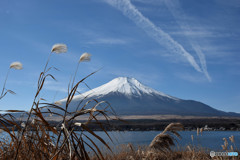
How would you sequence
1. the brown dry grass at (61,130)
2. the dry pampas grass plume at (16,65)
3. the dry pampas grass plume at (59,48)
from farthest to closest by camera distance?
the dry pampas grass plume at (16,65) < the dry pampas grass plume at (59,48) < the brown dry grass at (61,130)

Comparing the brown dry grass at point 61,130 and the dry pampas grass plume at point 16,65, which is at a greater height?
the dry pampas grass plume at point 16,65

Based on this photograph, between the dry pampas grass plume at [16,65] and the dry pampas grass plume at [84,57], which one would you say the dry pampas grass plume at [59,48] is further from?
the dry pampas grass plume at [16,65]

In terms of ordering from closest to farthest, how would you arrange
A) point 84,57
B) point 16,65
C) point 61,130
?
point 61,130 → point 84,57 → point 16,65

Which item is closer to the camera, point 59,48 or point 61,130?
point 61,130

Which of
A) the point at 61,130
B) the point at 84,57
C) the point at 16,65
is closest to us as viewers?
the point at 61,130

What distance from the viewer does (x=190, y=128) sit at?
50.2 meters

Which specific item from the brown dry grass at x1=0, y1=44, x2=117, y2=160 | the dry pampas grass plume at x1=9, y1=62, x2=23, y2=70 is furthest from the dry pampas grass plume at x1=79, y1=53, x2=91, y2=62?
the dry pampas grass plume at x1=9, y1=62, x2=23, y2=70

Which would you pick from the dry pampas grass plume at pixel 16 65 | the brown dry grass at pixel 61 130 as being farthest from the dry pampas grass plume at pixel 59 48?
the dry pampas grass plume at pixel 16 65

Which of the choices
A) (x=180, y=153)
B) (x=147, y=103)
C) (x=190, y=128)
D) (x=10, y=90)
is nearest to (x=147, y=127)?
(x=190, y=128)

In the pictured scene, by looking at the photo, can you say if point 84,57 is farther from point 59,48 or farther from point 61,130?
point 61,130

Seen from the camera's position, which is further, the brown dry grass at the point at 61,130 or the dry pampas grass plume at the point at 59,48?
the dry pampas grass plume at the point at 59,48

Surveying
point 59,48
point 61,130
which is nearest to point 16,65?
point 59,48

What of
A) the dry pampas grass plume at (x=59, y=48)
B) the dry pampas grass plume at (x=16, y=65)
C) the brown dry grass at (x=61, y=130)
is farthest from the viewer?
the dry pampas grass plume at (x=16, y=65)

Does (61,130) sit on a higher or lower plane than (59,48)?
lower
